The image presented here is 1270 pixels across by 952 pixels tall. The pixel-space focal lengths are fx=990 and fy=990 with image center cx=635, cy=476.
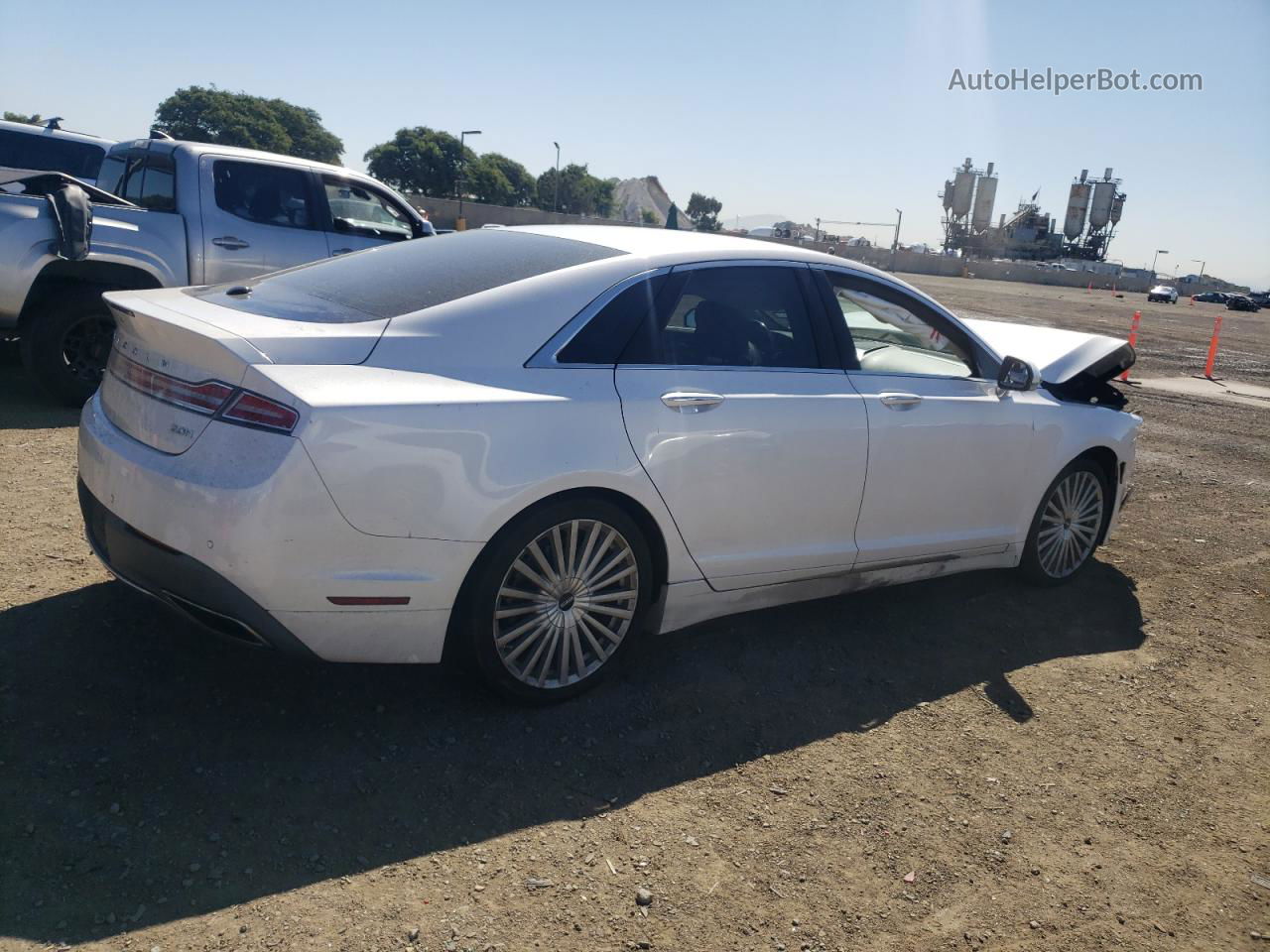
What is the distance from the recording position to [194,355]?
10.2 feet

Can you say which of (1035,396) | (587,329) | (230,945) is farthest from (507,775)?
(1035,396)

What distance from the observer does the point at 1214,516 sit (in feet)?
23.6

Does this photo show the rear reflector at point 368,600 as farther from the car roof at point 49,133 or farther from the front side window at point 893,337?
the car roof at point 49,133

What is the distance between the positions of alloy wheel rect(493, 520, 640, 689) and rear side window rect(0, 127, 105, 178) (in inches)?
393

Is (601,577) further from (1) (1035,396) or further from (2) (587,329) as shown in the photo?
(1) (1035,396)

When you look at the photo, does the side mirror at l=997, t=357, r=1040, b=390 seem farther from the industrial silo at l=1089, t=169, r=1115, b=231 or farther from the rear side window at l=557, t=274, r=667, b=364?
the industrial silo at l=1089, t=169, r=1115, b=231

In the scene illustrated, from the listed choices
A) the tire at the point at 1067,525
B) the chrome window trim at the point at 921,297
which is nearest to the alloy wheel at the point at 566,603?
the chrome window trim at the point at 921,297

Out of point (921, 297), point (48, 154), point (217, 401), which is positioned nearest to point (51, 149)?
point (48, 154)

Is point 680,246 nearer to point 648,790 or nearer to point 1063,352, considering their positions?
point 648,790

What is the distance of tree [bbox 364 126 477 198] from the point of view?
3450 inches

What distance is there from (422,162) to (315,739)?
301 feet

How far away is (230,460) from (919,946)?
235cm

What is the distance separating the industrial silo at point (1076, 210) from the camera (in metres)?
135

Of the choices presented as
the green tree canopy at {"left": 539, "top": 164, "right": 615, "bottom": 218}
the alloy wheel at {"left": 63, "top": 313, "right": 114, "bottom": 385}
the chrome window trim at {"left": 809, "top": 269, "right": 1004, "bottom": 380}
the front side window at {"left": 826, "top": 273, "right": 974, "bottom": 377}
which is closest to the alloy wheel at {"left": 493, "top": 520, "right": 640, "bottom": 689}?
the front side window at {"left": 826, "top": 273, "right": 974, "bottom": 377}
